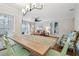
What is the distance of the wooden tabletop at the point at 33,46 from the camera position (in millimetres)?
1527

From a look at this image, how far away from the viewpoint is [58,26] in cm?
170

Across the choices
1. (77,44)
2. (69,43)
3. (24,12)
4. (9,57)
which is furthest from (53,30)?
(9,57)

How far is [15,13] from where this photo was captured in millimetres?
1667

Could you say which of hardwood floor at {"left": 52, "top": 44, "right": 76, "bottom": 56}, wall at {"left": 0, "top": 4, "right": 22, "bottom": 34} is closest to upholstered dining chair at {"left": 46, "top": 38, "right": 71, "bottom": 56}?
hardwood floor at {"left": 52, "top": 44, "right": 76, "bottom": 56}

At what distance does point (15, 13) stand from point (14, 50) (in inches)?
21.7

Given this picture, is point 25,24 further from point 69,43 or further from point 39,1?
point 69,43

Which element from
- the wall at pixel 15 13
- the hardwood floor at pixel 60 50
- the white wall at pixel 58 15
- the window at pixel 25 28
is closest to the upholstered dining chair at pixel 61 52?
the hardwood floor at pixel 60 50

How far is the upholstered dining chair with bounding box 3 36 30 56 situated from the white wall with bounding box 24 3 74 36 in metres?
0.44

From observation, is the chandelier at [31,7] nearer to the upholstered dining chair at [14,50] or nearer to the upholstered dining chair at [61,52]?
the upholstered dining chair at [14,50]

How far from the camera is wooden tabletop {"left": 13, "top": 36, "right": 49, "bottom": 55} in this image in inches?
60.1

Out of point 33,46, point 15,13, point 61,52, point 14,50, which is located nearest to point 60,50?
point 61,52

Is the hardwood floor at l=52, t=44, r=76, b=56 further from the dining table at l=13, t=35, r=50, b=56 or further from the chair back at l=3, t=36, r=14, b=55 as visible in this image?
the chair back at l=3, t=36, r=14, b=55

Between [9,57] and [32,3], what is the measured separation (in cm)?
87

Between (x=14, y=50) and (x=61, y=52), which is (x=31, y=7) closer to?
(x=14, y=50)
